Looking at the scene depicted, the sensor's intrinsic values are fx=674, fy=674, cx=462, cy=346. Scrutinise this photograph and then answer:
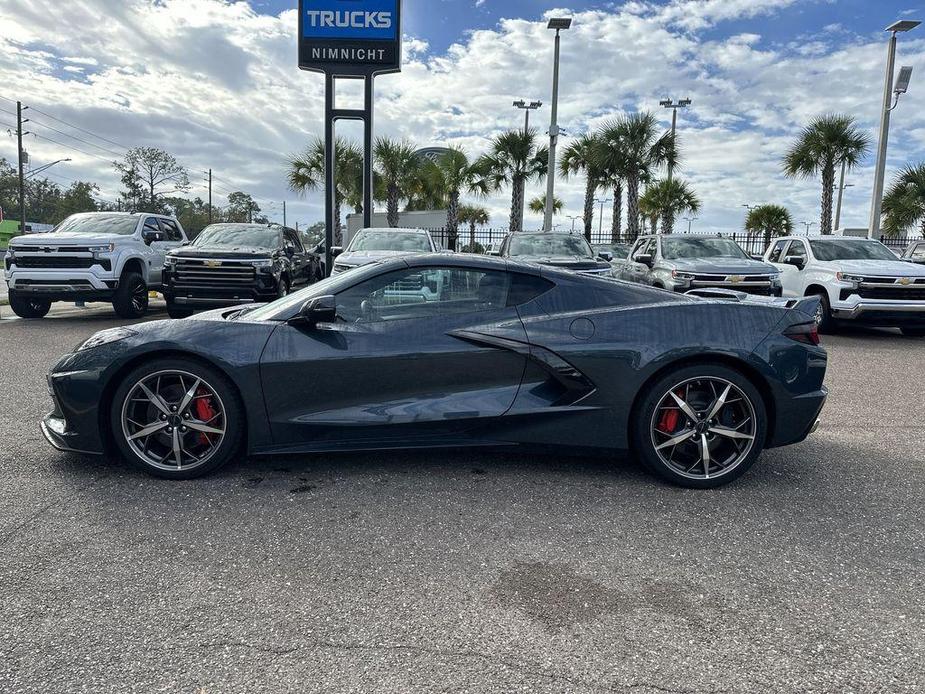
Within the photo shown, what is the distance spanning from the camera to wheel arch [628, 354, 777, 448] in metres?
3.82

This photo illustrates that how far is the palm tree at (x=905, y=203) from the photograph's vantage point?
→ 1277 inches

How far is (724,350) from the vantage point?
3809 millimetres

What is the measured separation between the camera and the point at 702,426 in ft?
12.6

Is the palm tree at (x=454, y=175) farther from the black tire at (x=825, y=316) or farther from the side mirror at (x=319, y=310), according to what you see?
the side mirror at (x=319, y=310)

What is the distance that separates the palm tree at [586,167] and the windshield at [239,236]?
21.5 metres

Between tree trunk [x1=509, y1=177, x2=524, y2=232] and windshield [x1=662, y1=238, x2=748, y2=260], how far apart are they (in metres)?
18.8

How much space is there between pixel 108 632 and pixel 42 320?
11775 mm

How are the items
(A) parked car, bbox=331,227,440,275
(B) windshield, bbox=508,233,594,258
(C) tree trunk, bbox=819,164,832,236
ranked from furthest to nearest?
(C) tree trunk, bbox=819,164,832,236 → (B) windshield, bbox=508,233,594,258 → (A) parked car, bbox=331,227,440,275

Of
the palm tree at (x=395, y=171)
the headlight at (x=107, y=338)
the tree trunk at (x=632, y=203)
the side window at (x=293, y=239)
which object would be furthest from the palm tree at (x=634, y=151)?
the headlight at (x=107, y=338)

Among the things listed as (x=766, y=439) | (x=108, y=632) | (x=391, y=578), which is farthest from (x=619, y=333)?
(x=108, y=632)

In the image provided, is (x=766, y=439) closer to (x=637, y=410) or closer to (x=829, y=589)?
(x=637, y=410)

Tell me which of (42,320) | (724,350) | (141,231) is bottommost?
(42,320)

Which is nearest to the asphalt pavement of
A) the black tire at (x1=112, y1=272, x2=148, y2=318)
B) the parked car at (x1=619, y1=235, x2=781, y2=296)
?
the parked car at (x1=619, y1=235, x2=781, y2=296)

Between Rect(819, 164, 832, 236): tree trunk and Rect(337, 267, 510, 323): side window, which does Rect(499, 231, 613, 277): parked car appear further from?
Rect(819, 164, 832, 236): tree trunk
